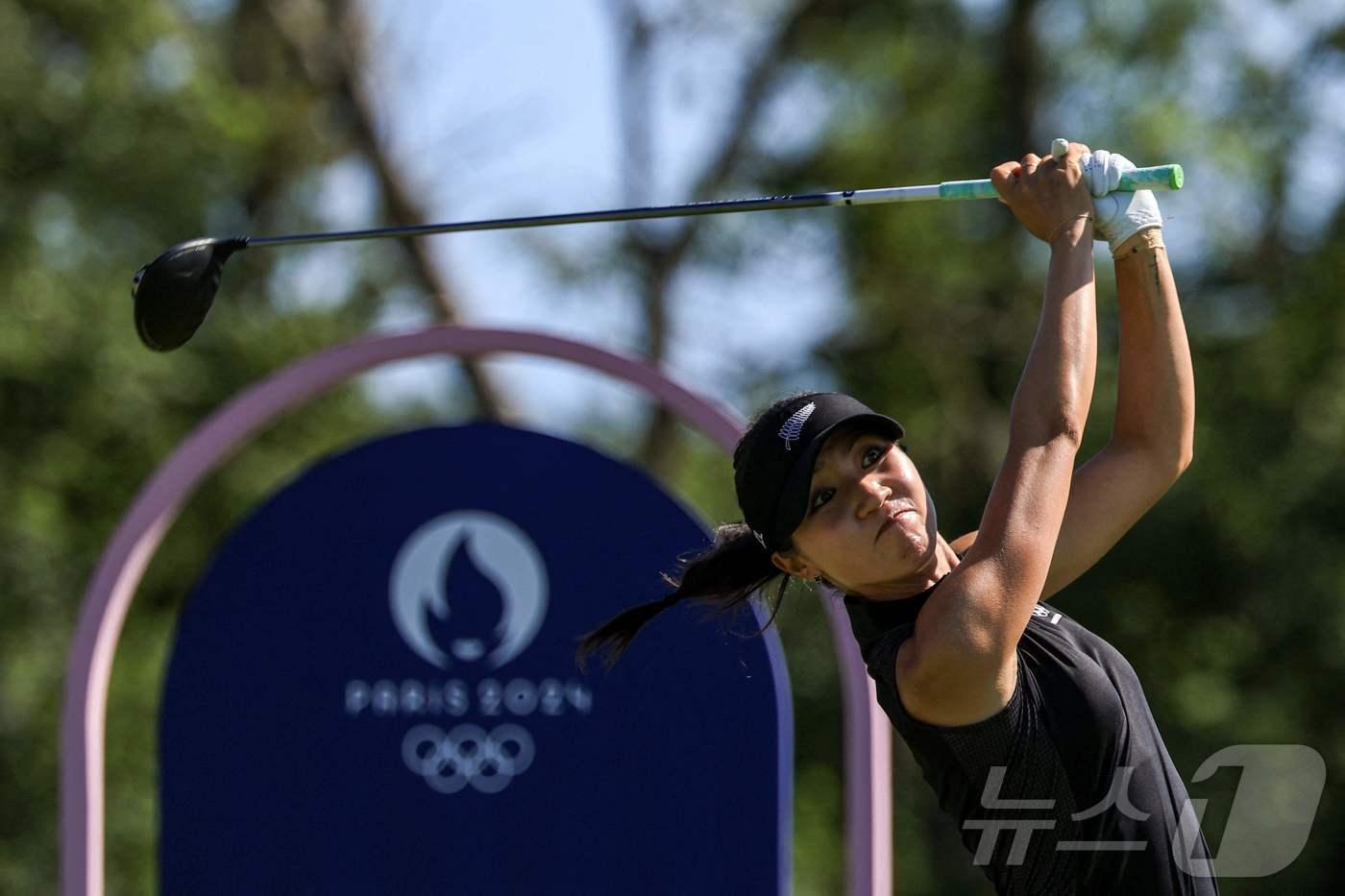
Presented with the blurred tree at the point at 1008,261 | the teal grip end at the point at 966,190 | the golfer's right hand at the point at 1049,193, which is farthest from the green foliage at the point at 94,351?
the golfer's right hand at the point at 1049,193

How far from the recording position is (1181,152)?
15.2 meters

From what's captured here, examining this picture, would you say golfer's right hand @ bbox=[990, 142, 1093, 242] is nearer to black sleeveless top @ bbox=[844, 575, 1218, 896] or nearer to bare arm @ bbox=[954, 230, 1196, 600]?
bare arm @ bbox=[954, 230, 1196, 600]

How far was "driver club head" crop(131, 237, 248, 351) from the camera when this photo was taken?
4.16 metres

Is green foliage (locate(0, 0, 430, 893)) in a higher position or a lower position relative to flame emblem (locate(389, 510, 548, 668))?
A: higher

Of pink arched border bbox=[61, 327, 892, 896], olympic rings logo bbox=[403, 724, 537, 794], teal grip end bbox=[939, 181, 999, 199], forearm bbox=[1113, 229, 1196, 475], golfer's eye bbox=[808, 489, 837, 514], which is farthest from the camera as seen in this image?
olympic rings logo bbox=[403, 724, 537, 794]

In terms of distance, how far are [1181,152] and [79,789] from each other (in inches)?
474

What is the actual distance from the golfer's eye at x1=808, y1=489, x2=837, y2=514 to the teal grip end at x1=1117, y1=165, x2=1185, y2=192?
0.64 m

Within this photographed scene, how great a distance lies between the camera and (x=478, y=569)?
4891 millimetres

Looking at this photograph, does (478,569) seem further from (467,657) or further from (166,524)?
(166,524)

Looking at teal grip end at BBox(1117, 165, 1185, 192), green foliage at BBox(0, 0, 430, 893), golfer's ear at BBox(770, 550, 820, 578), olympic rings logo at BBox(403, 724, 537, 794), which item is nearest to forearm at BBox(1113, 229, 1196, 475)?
teal grip end at BBox(1117, 165, 1185, 192)

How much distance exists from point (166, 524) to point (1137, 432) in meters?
2.65

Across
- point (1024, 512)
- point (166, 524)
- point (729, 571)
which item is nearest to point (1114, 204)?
point (1024, 512)

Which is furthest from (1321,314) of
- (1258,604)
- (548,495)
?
(548,495)

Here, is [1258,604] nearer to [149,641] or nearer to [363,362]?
[149,641]
